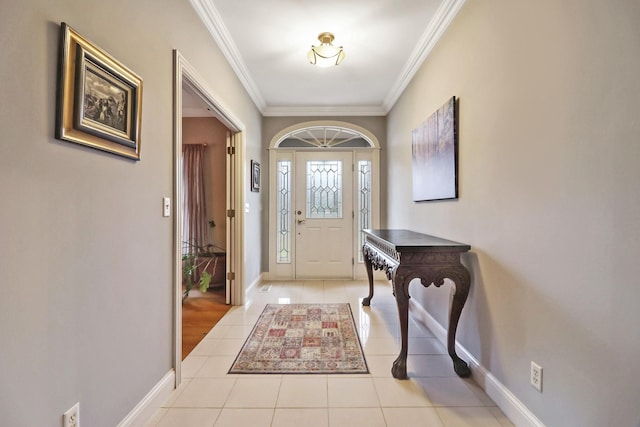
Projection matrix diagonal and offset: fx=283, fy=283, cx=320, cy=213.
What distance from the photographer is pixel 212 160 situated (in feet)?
13.6

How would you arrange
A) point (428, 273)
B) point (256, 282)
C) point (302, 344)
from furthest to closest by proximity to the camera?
point (256, 282), point (302, 344), point (428, 273)

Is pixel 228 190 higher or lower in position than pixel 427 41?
lower

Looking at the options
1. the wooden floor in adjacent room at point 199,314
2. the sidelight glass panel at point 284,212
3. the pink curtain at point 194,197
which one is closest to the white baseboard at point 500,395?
the wooden floor in adjacent room at point 199,314

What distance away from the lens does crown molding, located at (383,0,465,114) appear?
2.09m

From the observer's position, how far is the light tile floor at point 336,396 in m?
1.49

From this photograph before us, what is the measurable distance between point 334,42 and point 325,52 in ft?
0.58

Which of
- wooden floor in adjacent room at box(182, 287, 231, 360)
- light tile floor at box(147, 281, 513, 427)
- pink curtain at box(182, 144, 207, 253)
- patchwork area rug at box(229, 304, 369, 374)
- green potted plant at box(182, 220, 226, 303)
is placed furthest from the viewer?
pink curtain at box(182, 144, 207, 253)

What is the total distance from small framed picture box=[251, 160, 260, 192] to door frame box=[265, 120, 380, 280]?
32 centimetres

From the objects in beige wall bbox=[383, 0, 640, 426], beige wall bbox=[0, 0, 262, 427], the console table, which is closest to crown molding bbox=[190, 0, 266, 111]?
beige wall bbox=[0, 0, 262, 427]

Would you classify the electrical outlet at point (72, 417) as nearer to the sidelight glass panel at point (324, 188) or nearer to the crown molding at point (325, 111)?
the sidelight glass panel at point (324, 188)

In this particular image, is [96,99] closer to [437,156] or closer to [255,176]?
[437,156]

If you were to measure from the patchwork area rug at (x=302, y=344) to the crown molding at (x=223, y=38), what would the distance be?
2.54 m

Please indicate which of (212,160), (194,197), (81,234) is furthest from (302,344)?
(212,160)

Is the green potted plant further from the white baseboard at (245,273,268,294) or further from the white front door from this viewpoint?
the white front door
